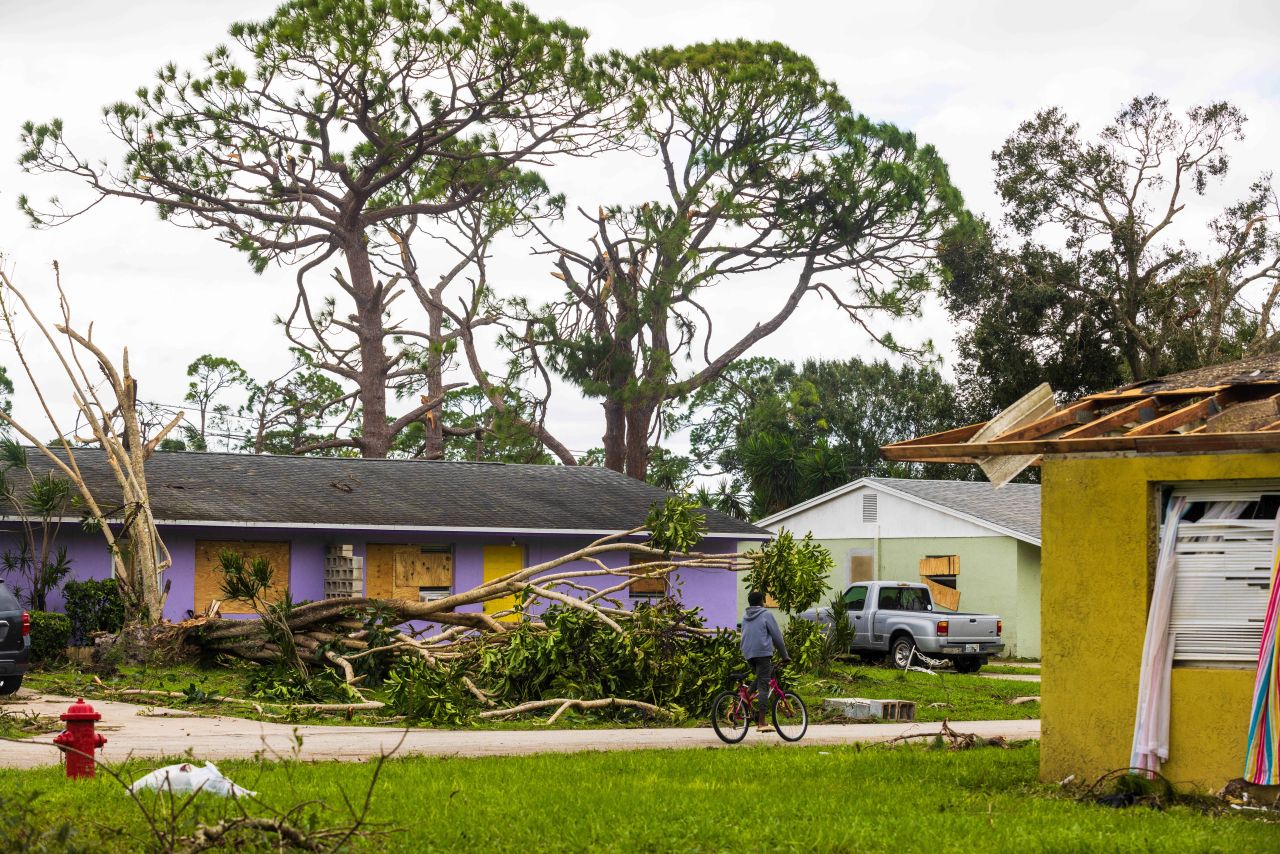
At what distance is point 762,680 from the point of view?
15.9 meters

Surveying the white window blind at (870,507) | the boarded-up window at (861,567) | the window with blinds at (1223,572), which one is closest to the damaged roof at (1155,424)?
the window with blinds at (1223,572)

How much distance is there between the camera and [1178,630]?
1164 centimetres

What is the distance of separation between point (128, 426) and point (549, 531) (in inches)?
345

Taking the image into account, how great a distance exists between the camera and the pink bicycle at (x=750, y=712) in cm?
1583

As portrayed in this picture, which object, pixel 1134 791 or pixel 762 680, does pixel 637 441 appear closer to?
pixel 762 680

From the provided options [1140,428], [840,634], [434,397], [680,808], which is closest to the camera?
[680,808]

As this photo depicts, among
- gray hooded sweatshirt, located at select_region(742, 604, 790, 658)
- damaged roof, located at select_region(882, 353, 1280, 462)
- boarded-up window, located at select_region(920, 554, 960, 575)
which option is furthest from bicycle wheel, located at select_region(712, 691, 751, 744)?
boarded-up window, located at select_region(920, 554, 960, 575)

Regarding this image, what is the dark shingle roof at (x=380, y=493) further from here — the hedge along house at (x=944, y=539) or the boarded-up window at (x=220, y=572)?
the hedge along house at (x=944, y=539)

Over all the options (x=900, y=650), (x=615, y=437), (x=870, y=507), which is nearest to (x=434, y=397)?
(x=615, y=437)

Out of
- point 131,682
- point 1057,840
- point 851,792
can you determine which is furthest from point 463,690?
point 1057,840

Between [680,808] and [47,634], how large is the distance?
610 inches

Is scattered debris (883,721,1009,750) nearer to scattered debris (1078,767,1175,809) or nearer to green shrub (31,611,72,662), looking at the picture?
scattered debris (1078,767,1175,809)

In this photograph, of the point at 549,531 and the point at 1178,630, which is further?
the point at 549,531

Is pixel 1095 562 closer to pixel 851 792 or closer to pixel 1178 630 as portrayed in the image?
pixel 1178 630
